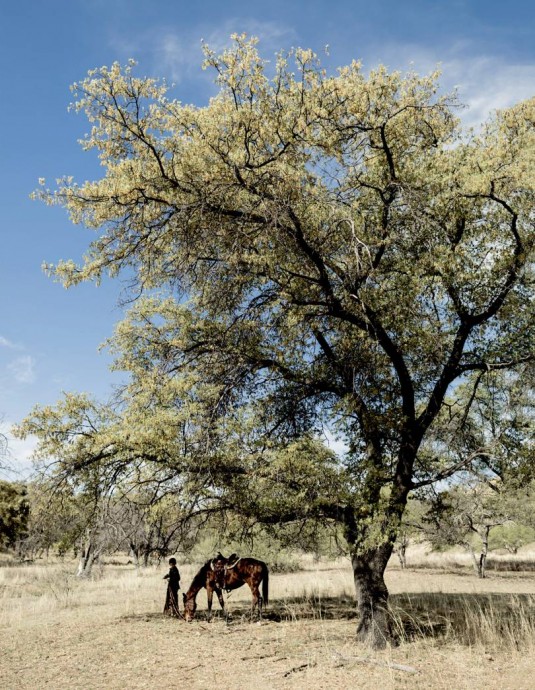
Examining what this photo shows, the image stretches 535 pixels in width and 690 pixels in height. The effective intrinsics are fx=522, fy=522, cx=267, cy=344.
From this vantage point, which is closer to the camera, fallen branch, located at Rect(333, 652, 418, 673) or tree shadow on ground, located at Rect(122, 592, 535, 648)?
fallen branch, located at Rect(333, 652, 418, 673)

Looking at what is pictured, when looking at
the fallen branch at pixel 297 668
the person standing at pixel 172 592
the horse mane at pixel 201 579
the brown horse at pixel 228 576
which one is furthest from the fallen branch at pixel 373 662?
the person standing at pixel 172 592

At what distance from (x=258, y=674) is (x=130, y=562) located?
5003 cm

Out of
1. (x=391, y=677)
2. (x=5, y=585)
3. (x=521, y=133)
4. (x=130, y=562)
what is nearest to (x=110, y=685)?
(x=391, y=677)

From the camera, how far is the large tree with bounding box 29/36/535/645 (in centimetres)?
890

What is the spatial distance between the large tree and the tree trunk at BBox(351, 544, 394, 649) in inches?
1.2

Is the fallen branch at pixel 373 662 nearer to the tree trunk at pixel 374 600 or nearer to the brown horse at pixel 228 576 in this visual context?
the tree trunk at pixel 374 600

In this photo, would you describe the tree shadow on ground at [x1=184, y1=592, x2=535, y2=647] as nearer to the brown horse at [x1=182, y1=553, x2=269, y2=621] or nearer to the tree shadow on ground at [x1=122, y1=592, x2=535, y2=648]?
the tree shadow on ground at [x1=122, y1=592, x2=535, y2=648]

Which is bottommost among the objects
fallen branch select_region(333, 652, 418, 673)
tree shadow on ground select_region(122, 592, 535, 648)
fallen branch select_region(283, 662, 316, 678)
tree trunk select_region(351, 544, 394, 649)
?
fallen branch select_region(283, 662, 316, 678)

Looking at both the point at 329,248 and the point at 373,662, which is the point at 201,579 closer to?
the point at 373,662

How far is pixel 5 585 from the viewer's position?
81.0 feet

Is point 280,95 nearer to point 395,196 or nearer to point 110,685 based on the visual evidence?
point 395,196

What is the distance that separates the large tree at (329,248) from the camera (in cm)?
890

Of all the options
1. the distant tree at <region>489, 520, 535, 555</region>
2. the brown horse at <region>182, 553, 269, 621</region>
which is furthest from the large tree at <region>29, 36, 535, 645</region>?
the distant tree at <region>489, 520, 535, 555</region>

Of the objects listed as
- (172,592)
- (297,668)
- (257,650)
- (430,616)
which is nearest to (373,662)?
(297,668)
